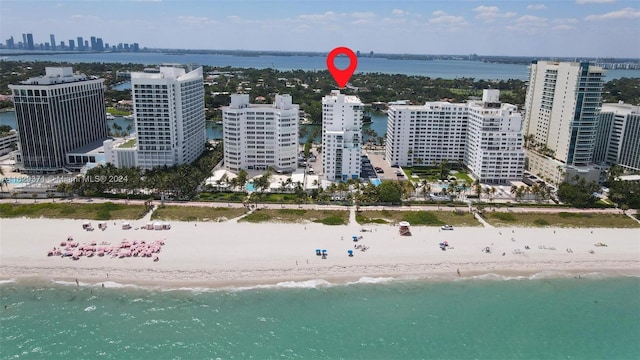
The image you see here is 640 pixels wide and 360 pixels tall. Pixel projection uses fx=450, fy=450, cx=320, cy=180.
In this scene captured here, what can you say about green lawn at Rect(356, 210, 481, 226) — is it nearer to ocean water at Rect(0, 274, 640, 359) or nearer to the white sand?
the white sand

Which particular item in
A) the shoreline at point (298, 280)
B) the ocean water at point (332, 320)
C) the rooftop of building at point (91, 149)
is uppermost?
the rooftop of building at point (91, 149)

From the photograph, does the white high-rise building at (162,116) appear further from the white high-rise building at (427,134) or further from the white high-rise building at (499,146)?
the white high-rise building at (499,146)

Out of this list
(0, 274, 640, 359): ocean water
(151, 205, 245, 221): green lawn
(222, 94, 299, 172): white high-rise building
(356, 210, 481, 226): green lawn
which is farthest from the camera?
(222, 94, 299, 172): white high-rise building

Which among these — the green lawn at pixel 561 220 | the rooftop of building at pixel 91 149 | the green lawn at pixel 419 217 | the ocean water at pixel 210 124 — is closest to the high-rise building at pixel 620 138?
the green lawn at pixel 561 220

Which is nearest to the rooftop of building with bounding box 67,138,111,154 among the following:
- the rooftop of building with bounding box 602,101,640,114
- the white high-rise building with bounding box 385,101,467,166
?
A: the white high-rise building with bounding box 385,101,467,166

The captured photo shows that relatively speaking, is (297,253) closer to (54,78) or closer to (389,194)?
(389,194)

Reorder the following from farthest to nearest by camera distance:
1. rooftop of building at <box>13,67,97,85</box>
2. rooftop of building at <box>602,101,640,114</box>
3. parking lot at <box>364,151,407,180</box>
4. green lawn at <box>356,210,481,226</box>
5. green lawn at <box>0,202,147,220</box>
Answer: rooftop of building at <box>602,101,640,114</box>, parking lot at <box>364,151,407,180</box>, rooftop of building at <box>13,67,97,85</box>, green lawn at <box>0,202,147,220</box>, green lawn at <box>356,210,481,226</box>

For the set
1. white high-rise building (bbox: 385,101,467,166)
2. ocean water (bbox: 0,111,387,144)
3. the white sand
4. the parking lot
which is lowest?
the white sand

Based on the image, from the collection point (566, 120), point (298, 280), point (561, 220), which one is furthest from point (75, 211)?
point (566, 120)
